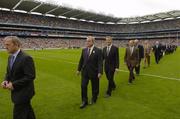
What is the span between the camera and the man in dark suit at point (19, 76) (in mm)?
4703

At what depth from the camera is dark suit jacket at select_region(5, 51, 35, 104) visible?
4.71 metres

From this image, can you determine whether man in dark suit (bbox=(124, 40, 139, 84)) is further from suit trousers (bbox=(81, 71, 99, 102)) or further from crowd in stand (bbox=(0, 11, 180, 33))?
crowd in stand (bbox=(0, 11, 180, 33))

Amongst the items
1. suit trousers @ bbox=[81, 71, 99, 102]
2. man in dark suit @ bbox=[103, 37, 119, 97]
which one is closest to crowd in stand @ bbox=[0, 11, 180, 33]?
man in dark suit @ bbox=[103, 37, 119, 97]

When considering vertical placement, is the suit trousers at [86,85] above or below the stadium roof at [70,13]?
below

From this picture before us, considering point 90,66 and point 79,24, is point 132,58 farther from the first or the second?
point 79,24

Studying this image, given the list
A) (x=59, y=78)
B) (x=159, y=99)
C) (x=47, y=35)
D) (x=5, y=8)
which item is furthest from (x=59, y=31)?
(x=159, y=99)

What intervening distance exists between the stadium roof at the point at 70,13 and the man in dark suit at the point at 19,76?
6947 centimetres

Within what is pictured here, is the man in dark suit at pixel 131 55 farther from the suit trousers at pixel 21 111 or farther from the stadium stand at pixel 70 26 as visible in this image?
the stadium stand at pixel 70 26

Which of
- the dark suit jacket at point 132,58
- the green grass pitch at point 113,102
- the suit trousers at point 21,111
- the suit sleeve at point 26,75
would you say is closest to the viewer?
the suit sleeve at point 26,75

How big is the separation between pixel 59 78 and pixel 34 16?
77603 mm

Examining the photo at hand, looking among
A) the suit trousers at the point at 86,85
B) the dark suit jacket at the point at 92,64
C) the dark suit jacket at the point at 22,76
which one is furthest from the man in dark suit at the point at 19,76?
the dark suit jacket at the point at 92,64

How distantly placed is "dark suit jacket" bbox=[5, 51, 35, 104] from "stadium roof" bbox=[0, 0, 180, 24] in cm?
6953

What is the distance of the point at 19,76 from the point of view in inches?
190

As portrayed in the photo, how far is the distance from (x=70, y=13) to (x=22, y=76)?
9170 centimetres
